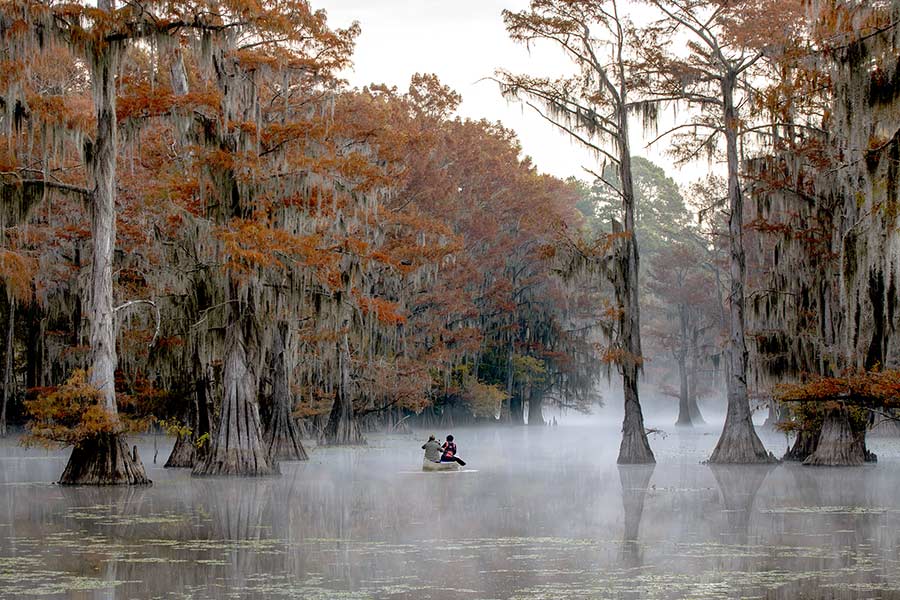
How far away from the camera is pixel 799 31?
1080 inches

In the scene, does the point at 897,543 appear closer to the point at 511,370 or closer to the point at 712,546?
the point at 712,546

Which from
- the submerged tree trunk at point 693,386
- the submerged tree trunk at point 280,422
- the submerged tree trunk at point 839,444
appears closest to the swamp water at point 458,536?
the submerged tree trunk at point 839,444

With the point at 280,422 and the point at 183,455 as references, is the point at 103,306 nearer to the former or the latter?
the point at 183,455

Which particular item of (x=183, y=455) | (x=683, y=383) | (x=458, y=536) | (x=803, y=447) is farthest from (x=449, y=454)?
(x=683, y=383)

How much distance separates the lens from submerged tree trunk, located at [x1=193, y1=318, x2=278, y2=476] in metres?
22.5

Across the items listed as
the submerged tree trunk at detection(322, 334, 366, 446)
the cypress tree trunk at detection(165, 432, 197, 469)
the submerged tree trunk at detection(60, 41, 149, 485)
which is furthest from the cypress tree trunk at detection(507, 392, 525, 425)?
the submerged tree trunk at detection(60, 41, 149, 485)

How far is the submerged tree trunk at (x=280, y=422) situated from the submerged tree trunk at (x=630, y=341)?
7.72 m

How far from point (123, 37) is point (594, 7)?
12.6 meters

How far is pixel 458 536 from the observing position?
43.8 feet

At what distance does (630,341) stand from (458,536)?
15.8 meters

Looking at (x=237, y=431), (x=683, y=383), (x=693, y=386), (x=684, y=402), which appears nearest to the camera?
(x=237, y=431)

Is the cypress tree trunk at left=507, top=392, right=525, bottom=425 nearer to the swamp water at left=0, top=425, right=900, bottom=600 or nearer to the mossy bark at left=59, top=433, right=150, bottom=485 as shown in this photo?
the swamp water at left=0, top=425, right=900, bottom=600

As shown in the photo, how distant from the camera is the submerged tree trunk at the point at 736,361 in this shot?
27172mm

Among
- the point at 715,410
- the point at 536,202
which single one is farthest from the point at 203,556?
the point at 715,410
